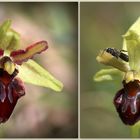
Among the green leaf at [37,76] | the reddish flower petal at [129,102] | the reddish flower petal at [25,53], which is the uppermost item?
the reddish flower petal at [25,53]

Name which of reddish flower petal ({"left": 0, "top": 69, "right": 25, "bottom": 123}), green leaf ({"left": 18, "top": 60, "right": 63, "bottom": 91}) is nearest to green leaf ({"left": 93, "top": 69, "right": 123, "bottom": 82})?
green leaf ({"left": 18, "top": 60, "right": 63, "bottom": 91})

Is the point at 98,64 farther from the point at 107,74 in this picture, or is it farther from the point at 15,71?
the point at 15,71

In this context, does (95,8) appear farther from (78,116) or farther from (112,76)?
(78,116)

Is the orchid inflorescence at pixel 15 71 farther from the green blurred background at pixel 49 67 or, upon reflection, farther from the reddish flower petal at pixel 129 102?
the reddish flower petal at pixel 129 102

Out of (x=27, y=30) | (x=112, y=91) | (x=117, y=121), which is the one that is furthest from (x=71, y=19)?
(x=117, y=121)

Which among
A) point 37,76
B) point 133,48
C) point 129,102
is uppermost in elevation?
point 133,48

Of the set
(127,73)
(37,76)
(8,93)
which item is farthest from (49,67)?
(127,73)

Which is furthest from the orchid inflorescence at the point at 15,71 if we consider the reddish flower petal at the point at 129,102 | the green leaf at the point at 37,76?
the reddish flower petal at the point at 129,102
